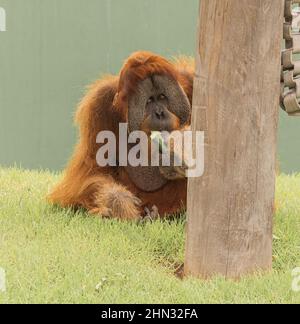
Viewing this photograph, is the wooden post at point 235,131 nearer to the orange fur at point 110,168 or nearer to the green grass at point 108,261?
the green grass at point 108,261

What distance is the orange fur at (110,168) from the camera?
2689 millimetres

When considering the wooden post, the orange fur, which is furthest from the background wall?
the wooden post

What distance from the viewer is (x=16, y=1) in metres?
3.54

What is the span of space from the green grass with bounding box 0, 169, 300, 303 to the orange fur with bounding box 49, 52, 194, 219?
3.7 inches

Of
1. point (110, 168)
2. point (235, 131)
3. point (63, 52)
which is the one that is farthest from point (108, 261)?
point (63, 52)

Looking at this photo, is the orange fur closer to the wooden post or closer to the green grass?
the green grass

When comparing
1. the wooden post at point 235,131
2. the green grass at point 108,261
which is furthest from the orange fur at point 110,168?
the wooden post at point 235,131

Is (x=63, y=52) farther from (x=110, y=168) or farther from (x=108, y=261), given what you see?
(x=108, y=261)

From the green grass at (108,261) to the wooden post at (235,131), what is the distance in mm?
104

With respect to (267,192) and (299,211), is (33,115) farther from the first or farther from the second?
(267,192)

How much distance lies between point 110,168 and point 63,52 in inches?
37.2

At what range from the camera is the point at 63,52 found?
3.56 meters

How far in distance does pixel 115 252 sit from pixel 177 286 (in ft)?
1.07
